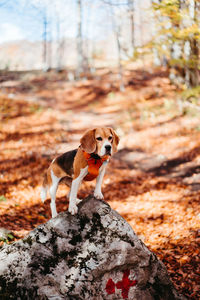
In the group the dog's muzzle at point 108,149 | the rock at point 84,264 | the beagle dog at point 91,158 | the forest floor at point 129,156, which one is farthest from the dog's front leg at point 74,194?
the forest floor at point 129,156

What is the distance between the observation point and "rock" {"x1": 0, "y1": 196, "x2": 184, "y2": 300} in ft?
9.05

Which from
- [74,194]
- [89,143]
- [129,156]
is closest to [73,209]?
[74,194]

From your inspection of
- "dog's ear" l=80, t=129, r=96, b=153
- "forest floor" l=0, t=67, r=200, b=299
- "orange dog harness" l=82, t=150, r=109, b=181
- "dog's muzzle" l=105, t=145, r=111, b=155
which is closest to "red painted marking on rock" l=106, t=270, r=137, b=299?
"forest floor" l=0, t=67, r=200, b=299

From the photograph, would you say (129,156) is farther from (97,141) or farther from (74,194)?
(97,141)

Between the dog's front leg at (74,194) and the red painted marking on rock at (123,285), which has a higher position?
the dog's front leg at (74,194)

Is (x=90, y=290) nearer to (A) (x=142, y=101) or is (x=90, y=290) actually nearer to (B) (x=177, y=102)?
(B) (x=177, y=102)

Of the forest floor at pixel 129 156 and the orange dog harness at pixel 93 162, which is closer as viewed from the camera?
the orange dog harness at pixel 93 162

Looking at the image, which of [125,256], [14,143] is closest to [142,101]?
[14,143]

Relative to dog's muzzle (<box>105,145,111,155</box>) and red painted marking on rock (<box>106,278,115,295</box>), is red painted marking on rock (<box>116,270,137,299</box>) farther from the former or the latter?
dog's muzzle (<box>105,145,111,155</box>)

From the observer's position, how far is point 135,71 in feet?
83.9

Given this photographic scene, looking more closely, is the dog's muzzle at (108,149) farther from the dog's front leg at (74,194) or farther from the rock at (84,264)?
the rock at (84,264)

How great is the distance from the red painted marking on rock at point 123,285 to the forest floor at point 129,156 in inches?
49.1

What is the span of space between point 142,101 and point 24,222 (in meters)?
14.1

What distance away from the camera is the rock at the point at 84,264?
2.76 metres
